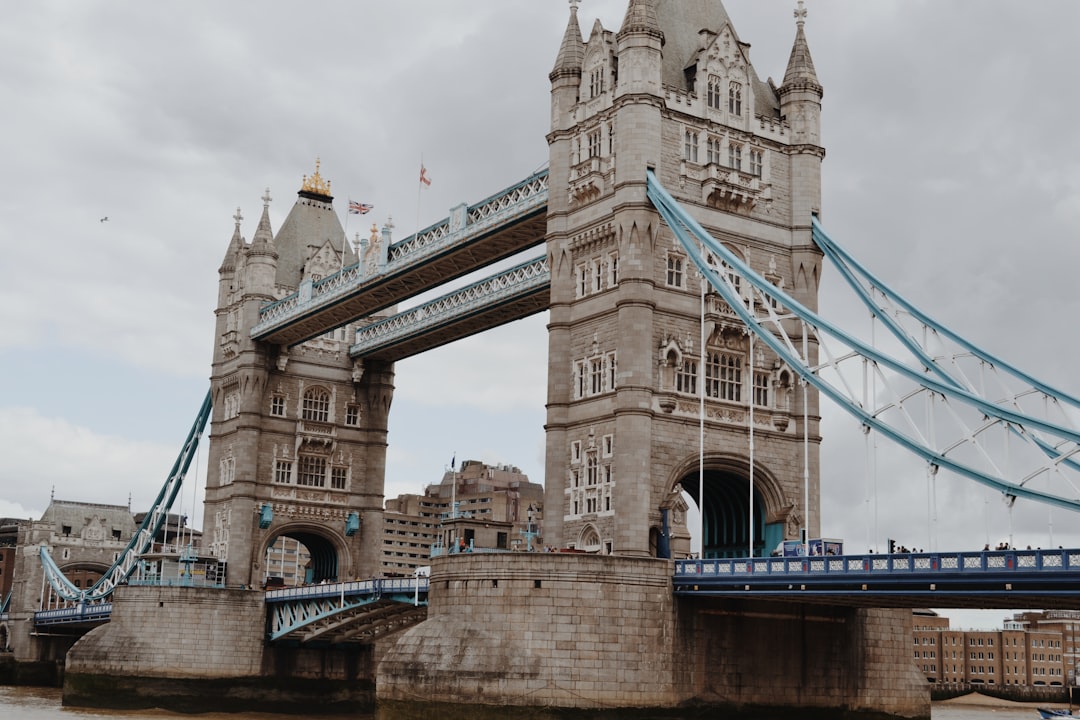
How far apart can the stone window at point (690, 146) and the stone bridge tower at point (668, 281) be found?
95 millimetres

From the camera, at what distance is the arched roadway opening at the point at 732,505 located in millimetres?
48125

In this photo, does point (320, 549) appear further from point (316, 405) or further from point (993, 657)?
point (993, 657)

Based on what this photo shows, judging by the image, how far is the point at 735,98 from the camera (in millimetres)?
51188

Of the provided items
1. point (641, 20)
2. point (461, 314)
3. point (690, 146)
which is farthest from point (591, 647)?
point (461, 314)

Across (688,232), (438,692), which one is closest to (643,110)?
(688,232)

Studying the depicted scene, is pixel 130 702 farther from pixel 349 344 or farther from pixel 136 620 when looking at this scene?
pixel 349 344

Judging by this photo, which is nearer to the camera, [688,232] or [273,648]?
[688,232]

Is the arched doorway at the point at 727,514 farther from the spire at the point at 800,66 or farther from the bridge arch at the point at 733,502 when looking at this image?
the spire at the point at 800,66

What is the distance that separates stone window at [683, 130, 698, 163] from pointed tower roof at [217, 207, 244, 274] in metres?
33.5

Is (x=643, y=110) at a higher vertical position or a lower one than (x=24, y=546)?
higher

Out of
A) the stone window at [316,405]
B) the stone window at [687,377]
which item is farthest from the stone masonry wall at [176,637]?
the stone window at [687,377]

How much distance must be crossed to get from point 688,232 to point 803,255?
5383 millimetres

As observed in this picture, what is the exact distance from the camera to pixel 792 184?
51.6 metres

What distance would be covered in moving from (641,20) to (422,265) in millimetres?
15590
